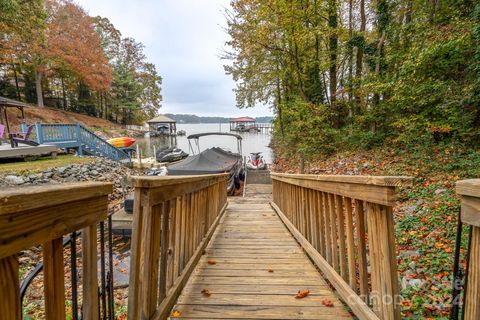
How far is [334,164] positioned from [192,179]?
26.6 feet

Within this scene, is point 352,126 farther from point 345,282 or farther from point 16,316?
point 16,316

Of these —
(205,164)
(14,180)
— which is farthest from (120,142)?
(14,180)

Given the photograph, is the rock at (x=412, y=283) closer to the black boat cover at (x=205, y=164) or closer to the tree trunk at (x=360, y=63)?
the black boat cover at (x=205, y=164)

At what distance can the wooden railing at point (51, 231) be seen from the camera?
2.09 feet

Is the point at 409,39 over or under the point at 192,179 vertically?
over

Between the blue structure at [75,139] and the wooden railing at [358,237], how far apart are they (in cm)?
1362

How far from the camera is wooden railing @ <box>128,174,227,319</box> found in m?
1.45

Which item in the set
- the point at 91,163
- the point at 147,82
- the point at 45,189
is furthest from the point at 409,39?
the point at 147,82

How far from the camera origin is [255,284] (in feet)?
7.73

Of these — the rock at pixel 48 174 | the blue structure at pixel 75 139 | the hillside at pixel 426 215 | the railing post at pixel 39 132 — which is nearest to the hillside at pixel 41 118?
the blue structure at pixel 75 139

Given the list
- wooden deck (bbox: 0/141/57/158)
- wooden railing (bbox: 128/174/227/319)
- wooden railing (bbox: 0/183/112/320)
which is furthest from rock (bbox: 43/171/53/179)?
wooden railing (bbox: 0/183/112/320)

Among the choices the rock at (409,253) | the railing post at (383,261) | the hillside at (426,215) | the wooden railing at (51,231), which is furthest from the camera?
the rock at (409,253)

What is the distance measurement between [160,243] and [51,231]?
109 cm

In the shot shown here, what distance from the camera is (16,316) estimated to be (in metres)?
0.68
